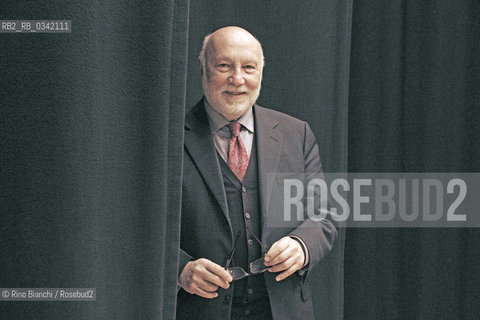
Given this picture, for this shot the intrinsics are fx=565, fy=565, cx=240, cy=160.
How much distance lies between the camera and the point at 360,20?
171 cm

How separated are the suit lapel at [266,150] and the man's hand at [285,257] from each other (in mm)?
65

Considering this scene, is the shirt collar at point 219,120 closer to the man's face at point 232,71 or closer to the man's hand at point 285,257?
the man's face at point 232,71

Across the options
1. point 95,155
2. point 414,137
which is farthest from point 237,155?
point 414,137

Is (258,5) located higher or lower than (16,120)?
higher

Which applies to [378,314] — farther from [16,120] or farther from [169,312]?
[16,120]

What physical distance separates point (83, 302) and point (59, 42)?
0.31 meters

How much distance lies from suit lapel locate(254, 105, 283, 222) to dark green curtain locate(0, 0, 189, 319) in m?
0.37

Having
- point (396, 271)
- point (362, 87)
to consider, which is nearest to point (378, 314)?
point (396, 271)

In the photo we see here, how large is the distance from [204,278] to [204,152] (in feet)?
0.81

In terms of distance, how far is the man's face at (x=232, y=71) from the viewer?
3.60 feet

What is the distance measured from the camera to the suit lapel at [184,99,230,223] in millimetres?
1108

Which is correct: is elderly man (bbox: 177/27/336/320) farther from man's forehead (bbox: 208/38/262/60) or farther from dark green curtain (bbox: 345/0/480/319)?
dark green curtain (bbox: 345/0/480/319)

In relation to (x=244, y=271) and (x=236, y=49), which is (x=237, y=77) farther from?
(x=244, y=271)

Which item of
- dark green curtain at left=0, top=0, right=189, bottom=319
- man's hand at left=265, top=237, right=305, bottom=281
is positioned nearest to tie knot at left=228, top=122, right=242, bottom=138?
man's hand at left=265, top=237, right=305, bottom=281
